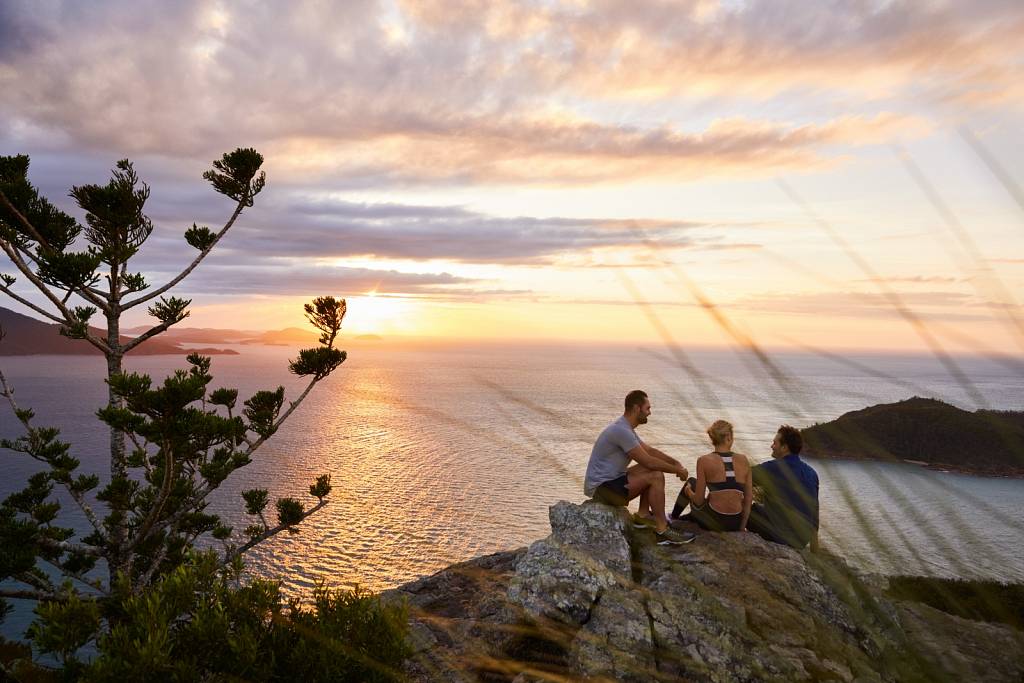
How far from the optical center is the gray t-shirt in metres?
9.62

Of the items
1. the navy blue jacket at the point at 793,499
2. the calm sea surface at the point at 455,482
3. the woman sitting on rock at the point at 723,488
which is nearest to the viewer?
the calm sea surface at the point at 455,482

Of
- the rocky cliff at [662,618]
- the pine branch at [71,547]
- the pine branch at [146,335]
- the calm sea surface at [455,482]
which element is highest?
the pine branch at [146,335]

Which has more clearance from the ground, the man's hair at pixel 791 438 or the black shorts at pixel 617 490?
the man's hair at pixel 791 438

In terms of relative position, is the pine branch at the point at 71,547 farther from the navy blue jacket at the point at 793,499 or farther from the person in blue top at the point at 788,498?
the navy blue jacket at the point at 793,499

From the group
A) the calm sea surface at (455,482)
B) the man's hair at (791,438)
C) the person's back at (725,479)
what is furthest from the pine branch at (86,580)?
the man's hair at (791,438)

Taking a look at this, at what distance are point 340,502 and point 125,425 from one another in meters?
58.9

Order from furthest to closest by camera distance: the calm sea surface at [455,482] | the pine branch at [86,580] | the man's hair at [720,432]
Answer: the pine branch at [86,580] < the man's hair at [720,432] < the calm sea surface at [455,482]

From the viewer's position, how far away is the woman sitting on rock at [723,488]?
9883 millimetres

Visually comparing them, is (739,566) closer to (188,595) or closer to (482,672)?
(482,672)

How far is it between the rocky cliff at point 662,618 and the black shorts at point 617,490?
19 cm

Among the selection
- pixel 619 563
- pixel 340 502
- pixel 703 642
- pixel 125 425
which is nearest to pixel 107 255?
pixel 125 425

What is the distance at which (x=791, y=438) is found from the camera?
394 inches

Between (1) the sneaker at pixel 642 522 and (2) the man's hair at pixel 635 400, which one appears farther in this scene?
(1) the sneaker at pixel 642 522

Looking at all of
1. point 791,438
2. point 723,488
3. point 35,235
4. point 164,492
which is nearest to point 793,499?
point 791,438
